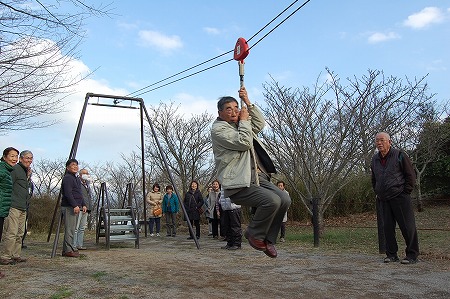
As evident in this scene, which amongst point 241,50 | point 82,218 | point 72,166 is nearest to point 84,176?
point 82,218

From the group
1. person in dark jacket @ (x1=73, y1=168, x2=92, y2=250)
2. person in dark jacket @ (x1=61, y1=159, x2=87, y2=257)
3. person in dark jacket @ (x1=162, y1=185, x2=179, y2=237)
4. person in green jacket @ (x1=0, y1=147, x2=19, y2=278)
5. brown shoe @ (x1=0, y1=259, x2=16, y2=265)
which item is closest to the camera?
person in green jacket @ (x1=0, y1=147, x2=19, y2=278)

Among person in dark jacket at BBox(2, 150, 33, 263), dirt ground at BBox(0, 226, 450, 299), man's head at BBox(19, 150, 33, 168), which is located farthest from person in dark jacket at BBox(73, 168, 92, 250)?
man's head at BBox(19, 150, 33, 168)

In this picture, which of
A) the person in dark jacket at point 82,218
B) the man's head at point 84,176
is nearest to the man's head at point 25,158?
the person in dark jacket at point 82,218

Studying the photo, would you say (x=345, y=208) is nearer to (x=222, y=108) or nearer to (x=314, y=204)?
(x=314, y=204)

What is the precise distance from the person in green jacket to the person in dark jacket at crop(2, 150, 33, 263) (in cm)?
24

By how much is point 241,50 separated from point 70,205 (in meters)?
4.36

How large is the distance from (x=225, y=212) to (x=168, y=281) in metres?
4.71

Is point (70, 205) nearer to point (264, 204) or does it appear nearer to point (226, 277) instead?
point (226, 277)

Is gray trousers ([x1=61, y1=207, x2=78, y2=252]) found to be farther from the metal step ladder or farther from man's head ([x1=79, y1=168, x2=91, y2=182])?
man's head ([x1=79, y1=168, x2=91, y2=182])

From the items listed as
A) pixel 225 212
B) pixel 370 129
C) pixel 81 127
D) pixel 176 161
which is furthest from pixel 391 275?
pixel 176 161

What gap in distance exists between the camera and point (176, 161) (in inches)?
833

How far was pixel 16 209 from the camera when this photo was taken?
6461mm

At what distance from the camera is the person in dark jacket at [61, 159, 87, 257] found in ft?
24.0

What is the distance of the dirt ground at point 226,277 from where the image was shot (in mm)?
4211
